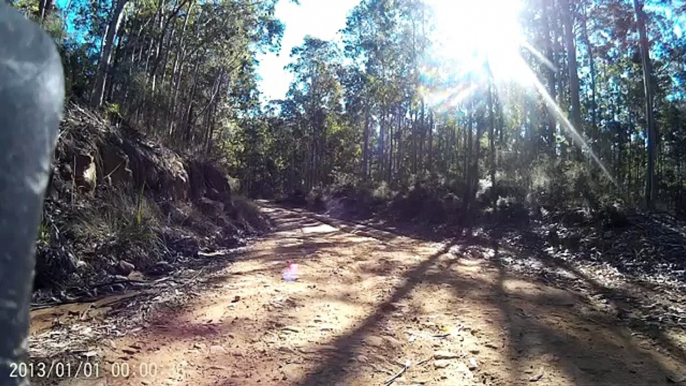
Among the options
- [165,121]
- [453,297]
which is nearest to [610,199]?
[453,297]

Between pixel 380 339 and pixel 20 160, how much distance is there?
3.21 metres

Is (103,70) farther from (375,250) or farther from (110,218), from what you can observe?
(375,250)

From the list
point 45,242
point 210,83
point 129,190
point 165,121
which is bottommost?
point 45,242

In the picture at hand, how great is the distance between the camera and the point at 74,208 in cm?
596

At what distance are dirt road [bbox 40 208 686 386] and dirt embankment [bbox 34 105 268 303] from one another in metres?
1.32

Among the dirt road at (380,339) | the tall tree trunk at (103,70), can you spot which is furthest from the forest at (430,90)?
the dirt road at (380,339)

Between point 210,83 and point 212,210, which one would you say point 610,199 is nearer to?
point 212,210

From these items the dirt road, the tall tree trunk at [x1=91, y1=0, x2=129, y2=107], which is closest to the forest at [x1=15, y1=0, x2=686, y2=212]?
the tall tree trunk at [x1=91, y1=0, x2=129, y2=107]

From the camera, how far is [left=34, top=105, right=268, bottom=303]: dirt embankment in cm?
488

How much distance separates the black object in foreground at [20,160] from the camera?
3.47 feet

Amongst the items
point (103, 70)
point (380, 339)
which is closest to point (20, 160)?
point (380, 339)

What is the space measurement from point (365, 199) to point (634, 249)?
16.7 meters

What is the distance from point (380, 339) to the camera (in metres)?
3.76

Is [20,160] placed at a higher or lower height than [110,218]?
higher
